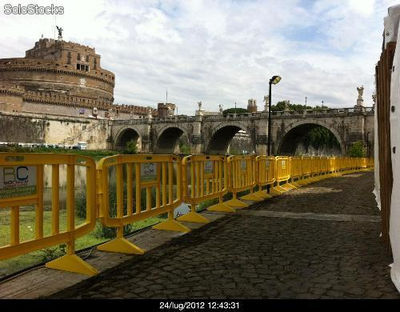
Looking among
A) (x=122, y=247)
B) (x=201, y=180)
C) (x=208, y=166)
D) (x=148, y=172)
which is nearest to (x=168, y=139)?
(x=208, y=166)

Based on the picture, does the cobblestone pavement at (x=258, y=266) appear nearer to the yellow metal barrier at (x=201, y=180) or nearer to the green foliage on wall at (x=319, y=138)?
the yellow metal barrier at (x=201, y=180)

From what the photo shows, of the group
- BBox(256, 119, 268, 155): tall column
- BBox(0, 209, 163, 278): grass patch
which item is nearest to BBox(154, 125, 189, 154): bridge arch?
BBox(256, 119, 268, 155): tall column

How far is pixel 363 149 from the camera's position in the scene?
37.4 metres

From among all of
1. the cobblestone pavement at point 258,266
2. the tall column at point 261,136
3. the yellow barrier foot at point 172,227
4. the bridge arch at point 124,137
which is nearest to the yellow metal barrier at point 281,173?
the cobblestone pavement at point 258,266

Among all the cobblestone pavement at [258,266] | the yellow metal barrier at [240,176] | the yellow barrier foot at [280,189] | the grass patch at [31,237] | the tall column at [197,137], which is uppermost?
the tall column at [197,137]

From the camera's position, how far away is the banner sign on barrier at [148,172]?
16.9 ft

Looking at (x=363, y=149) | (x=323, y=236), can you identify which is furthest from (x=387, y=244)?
(x=363, y=149)

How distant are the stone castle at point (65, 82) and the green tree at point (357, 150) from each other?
40148mm

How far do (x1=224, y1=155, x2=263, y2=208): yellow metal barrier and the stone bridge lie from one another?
3222cm

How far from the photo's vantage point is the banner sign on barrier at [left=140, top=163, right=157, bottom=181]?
5148 mm

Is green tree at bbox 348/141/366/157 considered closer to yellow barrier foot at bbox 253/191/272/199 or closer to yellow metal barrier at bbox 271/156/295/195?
yellow metal barrier at bbox 271/156/295/195

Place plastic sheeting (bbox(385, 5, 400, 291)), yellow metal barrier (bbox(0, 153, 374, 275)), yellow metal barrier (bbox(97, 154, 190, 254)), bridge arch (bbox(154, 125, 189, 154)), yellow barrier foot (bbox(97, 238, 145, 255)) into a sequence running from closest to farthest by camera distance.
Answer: yellow metal barrier (bbox(0, 153, 374, 275))
plastic sheeting (bbox(385, 5, 400, 291))
yellow metal barrier (bbox(97, 154, 190, 254))
yellow barrier foot (bbox(97, 238, 145, 255))
bridge arch (bbox(154, 125, 189, 154))

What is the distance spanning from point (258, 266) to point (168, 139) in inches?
2336
